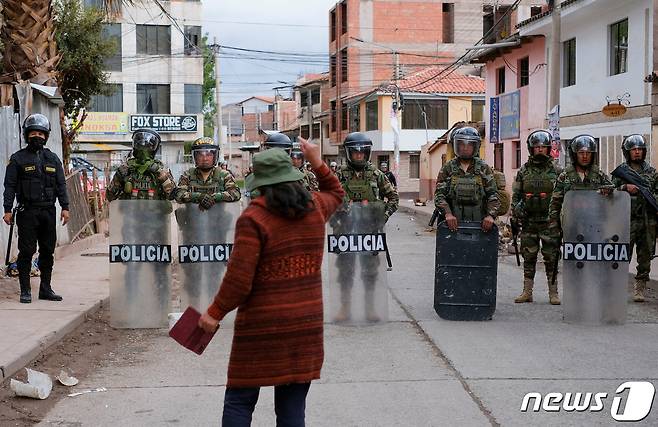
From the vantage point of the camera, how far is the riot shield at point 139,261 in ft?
29.1

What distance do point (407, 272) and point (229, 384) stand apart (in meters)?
10.1

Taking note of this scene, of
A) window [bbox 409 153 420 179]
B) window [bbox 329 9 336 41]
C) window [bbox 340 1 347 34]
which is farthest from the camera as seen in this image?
window [bbox 329 9 336 41]

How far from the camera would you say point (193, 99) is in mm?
49781

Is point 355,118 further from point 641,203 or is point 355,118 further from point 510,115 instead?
point 641,203

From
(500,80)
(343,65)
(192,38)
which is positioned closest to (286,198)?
(500,80)

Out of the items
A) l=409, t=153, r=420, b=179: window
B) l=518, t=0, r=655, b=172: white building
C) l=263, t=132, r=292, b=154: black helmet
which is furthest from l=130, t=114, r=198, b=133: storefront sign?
l=263, t=132, r=292, b=154: black helmet

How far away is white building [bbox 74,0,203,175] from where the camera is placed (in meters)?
48.6

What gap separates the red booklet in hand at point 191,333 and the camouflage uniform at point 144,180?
5101mm

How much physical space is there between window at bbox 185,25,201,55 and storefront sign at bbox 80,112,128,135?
16.6 feet

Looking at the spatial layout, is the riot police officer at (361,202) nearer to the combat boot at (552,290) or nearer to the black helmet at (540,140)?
the black helmet at (540,140)

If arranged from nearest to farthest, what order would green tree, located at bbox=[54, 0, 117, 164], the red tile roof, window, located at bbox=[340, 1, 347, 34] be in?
green tree, located at bbox=[54, 0, 117, 164] < the red tile roof < window, located at bbox=[340, 1, 347, 34]

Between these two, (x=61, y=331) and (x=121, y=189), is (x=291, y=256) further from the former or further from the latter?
(x=121, y=189)

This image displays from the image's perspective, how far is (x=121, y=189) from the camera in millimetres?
9406

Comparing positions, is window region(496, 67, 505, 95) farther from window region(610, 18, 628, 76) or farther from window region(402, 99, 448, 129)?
window region(402, 99, 448, 129)
